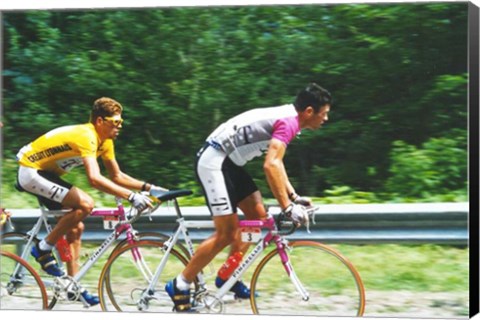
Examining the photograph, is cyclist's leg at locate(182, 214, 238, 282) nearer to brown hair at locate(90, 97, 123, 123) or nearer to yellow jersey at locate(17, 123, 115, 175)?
yellow jersey at locate(17, 123, 115, 175)

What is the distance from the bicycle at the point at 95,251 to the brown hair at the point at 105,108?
2.42 feet

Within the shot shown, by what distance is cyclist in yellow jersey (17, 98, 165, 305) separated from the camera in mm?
8820

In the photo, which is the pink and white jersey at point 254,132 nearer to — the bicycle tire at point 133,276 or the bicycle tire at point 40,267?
the bicycle tire at point 133,276

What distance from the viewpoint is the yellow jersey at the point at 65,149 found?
28.7 feet

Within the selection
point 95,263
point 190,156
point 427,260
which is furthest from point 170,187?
point 427,260

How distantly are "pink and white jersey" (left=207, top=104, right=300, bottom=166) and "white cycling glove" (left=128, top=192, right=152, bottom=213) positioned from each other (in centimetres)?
65

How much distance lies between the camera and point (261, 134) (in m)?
8.37

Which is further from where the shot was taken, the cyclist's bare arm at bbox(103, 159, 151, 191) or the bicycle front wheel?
the cyclist's bare arm at bbox(103, 159, 151, 191)

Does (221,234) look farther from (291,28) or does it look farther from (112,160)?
(291,28)

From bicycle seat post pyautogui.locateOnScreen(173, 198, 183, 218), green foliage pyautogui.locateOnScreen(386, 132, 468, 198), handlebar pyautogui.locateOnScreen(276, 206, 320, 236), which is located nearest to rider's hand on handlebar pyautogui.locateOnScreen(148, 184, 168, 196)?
bicycle seat post pyautogui.locateOnScreen(173, 198, 183, 218)

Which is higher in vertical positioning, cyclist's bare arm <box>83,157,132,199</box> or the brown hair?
the brown hair

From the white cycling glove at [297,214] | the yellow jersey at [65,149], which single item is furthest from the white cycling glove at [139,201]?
the white cycling glove at [297,214]

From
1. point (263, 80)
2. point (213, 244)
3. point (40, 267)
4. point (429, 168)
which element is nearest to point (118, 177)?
point (40, 267)

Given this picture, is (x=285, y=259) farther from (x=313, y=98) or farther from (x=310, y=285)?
(x=313, y=98)
